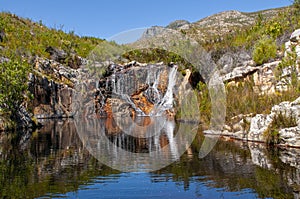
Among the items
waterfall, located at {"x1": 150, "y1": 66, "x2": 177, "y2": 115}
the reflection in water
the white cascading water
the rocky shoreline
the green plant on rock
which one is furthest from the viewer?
the white cascading water

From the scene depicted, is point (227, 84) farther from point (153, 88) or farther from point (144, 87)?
point (144, 87)

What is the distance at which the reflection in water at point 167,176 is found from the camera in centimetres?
972

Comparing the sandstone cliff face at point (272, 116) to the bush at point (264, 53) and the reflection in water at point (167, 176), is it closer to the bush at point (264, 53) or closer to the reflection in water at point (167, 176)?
the reflection in water at point (167, 176)

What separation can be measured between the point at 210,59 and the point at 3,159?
3553cm

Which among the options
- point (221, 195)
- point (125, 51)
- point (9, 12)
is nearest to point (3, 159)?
point (221, 195)

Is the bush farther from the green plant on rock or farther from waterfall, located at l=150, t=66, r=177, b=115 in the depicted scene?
waterfall, located at l=150, t=66, r=177, b=115

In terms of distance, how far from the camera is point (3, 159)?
50.2ft

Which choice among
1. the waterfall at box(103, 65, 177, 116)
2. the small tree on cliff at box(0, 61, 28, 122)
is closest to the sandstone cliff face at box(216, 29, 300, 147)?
the small tree on cliff at box(0, 61, 28, 122)

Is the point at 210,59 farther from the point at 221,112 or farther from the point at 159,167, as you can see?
the point at 159,167

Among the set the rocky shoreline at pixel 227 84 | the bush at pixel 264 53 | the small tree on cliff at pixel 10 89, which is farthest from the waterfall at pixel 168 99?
the small tree on cliff at pixel 10 89

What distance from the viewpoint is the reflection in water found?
972 centimetres

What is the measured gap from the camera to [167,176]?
11.7 metres

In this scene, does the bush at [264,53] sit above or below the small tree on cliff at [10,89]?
above

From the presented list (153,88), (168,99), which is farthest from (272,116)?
(153,88)
